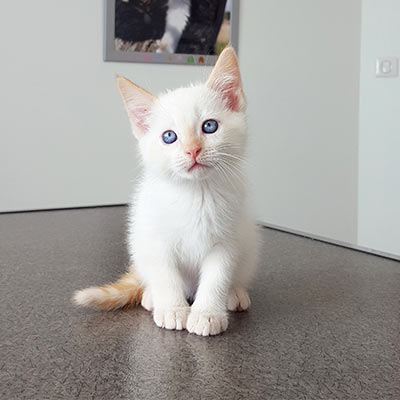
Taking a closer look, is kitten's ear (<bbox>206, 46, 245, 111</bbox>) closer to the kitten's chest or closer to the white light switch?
the kitten's chest

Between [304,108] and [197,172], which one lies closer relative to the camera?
[197,172]

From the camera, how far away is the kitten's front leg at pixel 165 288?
726 millimetres

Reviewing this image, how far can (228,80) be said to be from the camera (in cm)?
75

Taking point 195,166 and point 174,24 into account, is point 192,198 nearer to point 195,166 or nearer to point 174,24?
point 195,166

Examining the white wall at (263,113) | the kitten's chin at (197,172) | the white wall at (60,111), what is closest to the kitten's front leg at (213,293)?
the kitten's chin at (197,172)

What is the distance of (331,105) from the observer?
116 inches

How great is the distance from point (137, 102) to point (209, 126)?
132mm

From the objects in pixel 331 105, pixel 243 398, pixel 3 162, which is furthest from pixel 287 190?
pixel 243 398

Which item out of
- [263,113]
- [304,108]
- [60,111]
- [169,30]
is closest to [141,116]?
[60,111]

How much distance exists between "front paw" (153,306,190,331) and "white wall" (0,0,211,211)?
1.65 meters

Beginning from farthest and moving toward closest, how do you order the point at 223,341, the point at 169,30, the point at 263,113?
the point at 263,113
the point at 169,30
the point at 223,341

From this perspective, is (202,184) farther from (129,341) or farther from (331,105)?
(331,105)

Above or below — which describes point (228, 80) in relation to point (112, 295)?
above

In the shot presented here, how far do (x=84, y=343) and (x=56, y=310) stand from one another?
15 centimetres
